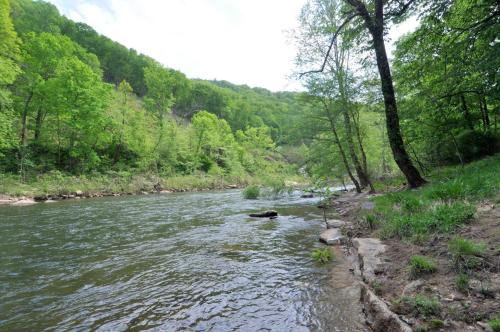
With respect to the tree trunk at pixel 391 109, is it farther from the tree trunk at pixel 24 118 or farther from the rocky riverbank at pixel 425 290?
the tree trunk at pixel 24 118

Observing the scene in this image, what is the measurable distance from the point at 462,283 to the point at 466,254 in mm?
709

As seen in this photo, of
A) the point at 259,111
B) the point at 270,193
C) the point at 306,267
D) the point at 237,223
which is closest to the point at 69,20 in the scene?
the point at 259,111

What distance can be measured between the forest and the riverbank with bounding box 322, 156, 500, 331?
4.11 meters

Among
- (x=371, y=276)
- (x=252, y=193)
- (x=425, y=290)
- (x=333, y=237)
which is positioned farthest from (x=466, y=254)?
(x=252, y=193)

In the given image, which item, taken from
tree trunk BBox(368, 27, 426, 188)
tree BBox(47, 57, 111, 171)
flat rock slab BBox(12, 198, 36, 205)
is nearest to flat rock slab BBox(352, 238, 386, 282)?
tree trunk BBox(368, 27, 426, 188)

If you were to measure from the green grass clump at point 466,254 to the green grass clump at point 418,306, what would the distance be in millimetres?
899

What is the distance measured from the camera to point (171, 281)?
545 cm

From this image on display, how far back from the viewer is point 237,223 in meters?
11.5

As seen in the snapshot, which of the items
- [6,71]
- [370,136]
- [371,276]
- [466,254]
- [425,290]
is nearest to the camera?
[425,290]

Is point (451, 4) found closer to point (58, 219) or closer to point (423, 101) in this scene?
point (423, 101)

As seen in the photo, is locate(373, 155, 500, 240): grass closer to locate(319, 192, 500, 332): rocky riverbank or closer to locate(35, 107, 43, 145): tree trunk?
locate(319, 192, 500, 332): rocky riverbank

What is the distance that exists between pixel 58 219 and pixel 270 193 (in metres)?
15.2

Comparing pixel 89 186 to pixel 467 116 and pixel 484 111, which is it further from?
pixel 484 111

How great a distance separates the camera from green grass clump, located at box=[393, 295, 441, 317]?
3092mm
